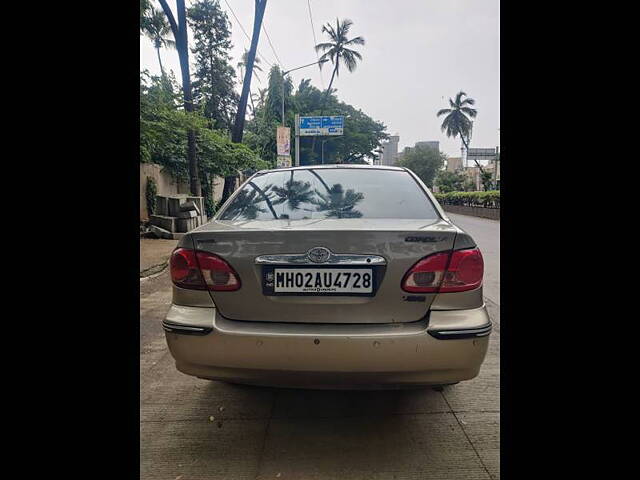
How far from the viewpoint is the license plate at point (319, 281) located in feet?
5.50

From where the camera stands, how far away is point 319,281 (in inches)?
66.6

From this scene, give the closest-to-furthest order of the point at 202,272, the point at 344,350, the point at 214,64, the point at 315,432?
the point at 344,350 < the point at 202,272 < the point at 315,432 < the point at 214,64

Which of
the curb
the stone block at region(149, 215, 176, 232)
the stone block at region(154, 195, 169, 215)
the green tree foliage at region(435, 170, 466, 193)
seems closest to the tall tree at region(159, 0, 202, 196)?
the stone block at region(154, 195, 169, 215)

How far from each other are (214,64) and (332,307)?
2958 centimetres

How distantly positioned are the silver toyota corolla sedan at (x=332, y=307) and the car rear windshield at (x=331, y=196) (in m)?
0.22

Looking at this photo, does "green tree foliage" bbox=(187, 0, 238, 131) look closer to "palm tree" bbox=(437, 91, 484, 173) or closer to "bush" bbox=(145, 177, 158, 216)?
"bush" bbox=(145, 177, 158, 216)

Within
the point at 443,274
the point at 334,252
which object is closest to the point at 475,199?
the point at 443,274

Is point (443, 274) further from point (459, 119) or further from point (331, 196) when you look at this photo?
point (459, 119)

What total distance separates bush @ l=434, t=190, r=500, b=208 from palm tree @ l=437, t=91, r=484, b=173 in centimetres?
1948

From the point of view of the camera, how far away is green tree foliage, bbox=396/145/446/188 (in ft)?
153

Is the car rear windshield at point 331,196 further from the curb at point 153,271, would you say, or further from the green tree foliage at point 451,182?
the green tree foliage at point 451,182
